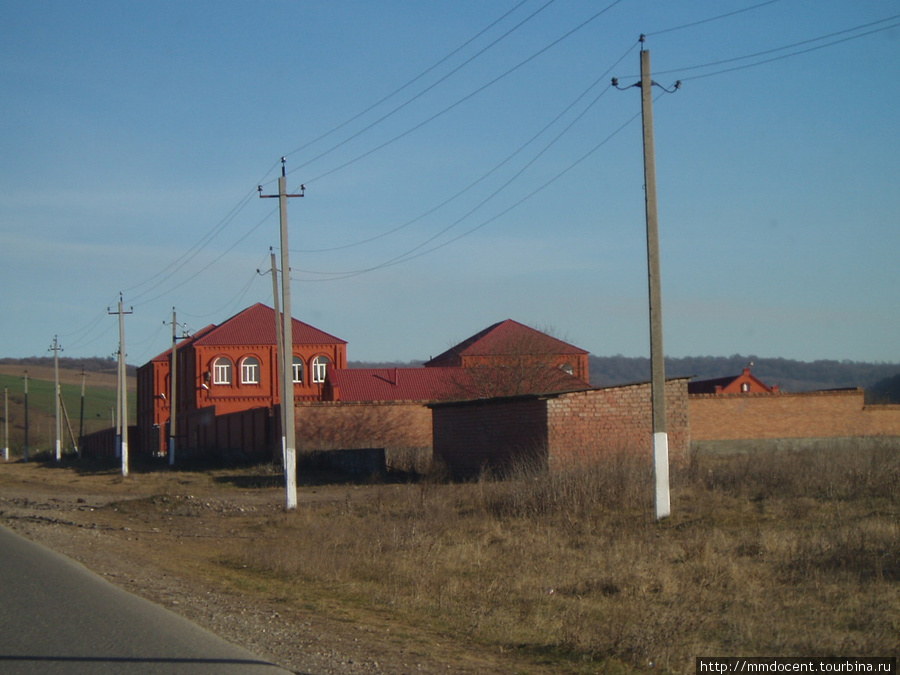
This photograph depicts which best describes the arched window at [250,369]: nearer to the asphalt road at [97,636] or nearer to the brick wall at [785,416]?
the brick wall at [785,416]

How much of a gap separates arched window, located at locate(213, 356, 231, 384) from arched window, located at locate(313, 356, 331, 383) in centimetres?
565

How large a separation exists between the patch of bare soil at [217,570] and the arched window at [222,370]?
90.5 feet

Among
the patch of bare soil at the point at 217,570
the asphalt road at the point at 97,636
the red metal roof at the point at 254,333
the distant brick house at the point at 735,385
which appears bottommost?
the patch of bare soil at the point at 217,570

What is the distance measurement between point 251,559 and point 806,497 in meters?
9.29

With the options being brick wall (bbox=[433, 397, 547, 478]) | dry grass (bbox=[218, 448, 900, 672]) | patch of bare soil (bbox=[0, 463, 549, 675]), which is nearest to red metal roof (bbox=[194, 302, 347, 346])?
patch of bare soil (bbox=[0, 463, 549, 675])

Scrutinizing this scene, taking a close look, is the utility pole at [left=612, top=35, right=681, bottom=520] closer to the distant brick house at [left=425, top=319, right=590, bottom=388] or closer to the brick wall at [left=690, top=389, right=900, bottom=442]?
the brick wall at [left=690, top=389, right=900, bottom=442]

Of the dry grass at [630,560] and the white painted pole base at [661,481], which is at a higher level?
the white painted pole base at [661,481]

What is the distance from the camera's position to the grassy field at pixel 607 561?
26.1ft

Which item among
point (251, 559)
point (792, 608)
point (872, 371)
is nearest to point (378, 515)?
point (251, 559)

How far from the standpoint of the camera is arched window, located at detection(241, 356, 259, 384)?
194ft

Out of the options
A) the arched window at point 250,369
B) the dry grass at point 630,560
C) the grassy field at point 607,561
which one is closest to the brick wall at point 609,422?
the grassy field at point 607,561

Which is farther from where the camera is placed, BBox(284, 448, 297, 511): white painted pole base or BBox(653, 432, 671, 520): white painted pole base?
BBox(284, 448, 297, 511): white painted pole base

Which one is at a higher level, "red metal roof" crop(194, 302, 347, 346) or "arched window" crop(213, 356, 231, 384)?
"red metal roof" crop(194, 302, 347, 346)

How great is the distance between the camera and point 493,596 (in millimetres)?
10070
